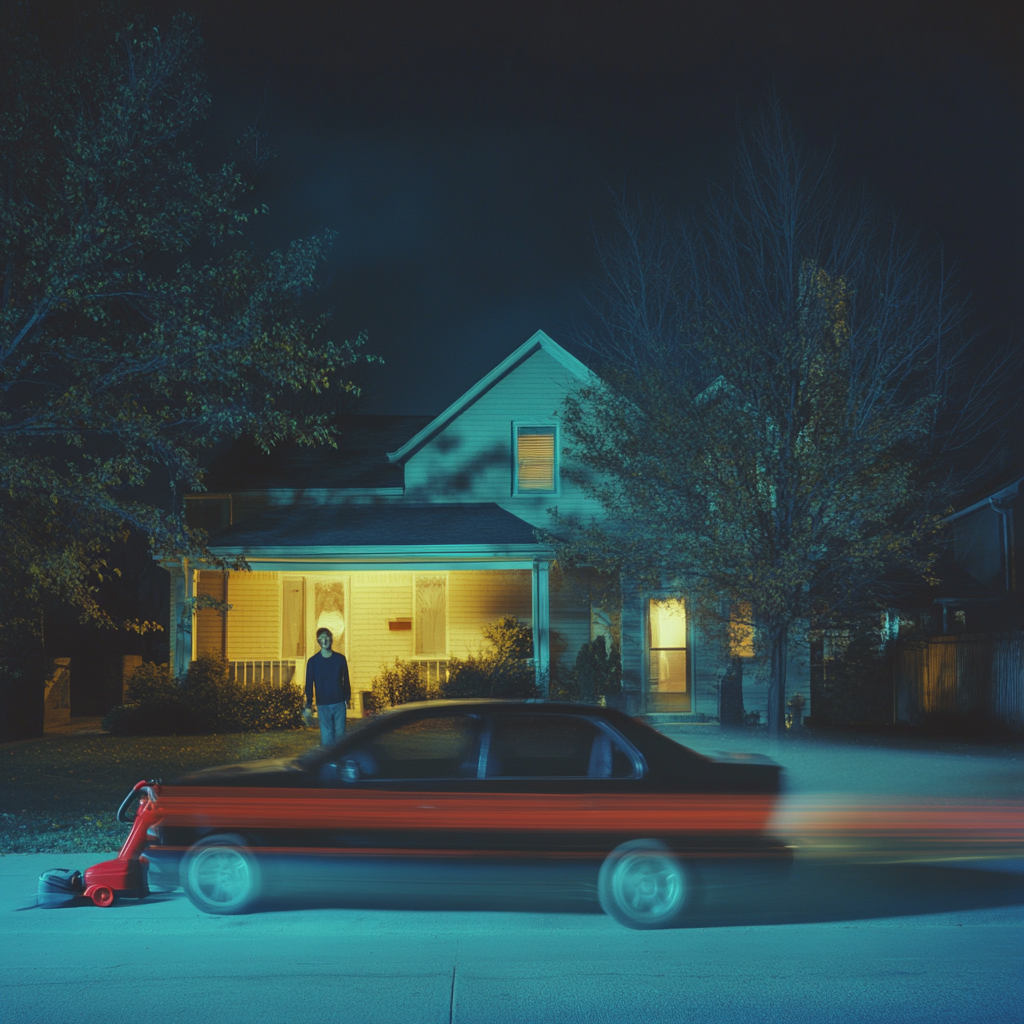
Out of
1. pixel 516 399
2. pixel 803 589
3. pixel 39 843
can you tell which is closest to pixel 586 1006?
pixel 39 843

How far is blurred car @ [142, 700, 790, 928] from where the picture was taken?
651cm

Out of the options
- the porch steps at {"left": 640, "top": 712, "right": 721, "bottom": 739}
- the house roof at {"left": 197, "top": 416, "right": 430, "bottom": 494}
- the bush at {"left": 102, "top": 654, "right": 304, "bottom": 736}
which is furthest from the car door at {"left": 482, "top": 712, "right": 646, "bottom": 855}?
the house roof at {"left": 197, "top": 416, "right": 430, "bottom": 494}

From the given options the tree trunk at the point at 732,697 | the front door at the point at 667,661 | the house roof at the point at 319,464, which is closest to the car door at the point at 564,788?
the tree trunk at the point at 732,697

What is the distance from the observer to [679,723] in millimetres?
18953

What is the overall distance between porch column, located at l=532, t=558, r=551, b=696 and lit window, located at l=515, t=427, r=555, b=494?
280cm

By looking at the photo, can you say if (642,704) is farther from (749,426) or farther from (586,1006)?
(586,1006)

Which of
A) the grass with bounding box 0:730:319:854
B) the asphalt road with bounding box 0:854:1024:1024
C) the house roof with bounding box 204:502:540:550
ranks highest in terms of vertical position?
the house roof with bounding box 204:502:540:550

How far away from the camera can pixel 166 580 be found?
1646 inches

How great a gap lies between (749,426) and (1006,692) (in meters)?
7.05

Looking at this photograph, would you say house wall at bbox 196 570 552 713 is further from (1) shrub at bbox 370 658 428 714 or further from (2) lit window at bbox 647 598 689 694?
(2) lit window at bbox 647 598 689 694

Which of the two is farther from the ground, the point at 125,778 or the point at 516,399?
the point at 516,399

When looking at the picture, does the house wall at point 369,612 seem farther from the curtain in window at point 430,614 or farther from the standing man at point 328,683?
the standing man at point 328,683

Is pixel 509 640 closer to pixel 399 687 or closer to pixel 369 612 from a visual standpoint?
pixel 399 687

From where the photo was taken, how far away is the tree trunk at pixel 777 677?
14.7m
